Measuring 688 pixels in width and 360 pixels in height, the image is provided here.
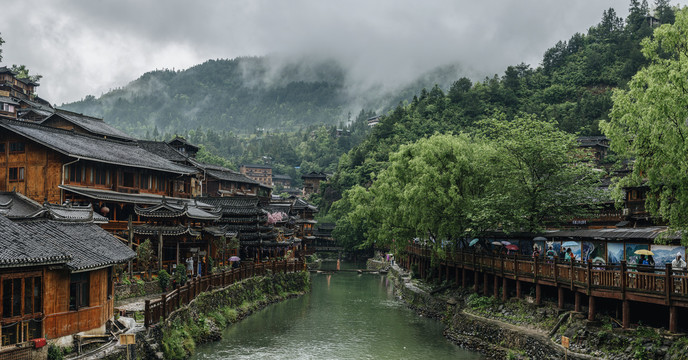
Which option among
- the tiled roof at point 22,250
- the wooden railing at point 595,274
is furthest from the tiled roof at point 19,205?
the wooden railing at point 595,274

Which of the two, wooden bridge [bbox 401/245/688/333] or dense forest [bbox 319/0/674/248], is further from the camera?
dense forest [bbox 319/0/674/248]

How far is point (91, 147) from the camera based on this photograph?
43.7 meters

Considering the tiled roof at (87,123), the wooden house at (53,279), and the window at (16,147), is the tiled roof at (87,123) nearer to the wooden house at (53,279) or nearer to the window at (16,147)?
the window at (16,147)

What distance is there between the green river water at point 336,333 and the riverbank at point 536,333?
1.37 m

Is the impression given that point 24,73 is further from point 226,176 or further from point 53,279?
point 53,279

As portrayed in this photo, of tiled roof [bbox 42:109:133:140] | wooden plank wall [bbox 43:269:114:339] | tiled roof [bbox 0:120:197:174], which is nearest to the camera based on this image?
wooden plank wall [bbox 43:269:114:339]

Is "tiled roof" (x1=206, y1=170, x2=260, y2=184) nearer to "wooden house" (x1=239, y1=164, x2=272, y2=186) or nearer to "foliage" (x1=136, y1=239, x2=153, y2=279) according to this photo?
"foliage" (x1=136, y1=239, x2=153, y2=279)

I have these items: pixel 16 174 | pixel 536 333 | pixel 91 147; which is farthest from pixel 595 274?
pixel 16 174

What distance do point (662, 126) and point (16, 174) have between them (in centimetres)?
4078

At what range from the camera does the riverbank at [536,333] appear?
2159 cm

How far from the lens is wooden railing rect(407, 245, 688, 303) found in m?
21.0

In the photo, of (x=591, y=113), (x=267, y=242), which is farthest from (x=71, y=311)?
(x=591, y=113)

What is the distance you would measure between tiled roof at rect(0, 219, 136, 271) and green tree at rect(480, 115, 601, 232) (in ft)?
72.8

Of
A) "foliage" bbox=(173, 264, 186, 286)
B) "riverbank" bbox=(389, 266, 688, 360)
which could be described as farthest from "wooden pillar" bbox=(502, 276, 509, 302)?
"foliage" bbox=(173, 264, 186, 286)
